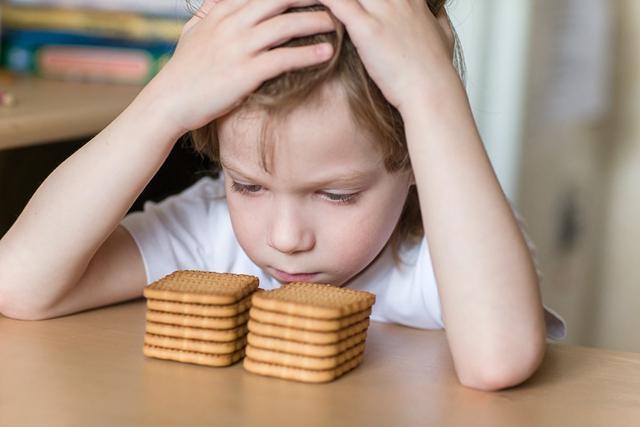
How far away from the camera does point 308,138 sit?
0.92m

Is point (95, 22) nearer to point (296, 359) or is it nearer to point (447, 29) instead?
point (447, 29)

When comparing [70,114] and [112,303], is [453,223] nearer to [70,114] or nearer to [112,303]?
[112,303]

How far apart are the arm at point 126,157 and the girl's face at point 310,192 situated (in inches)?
1.6

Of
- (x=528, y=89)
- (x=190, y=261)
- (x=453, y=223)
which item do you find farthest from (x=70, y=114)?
(x=528, y=89)

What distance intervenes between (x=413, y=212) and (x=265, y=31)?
0.32m

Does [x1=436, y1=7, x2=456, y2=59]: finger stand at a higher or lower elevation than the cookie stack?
higher

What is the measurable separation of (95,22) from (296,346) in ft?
3.54

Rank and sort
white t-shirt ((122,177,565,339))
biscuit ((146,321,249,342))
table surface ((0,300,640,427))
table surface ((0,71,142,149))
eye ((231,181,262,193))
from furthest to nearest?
table surface ((0,71,142,149)) → white t-shirt ((122,177,565,339)) → eye ((231,181,262,193)) → biscuit ((146,321,249,342)) → table surface ((0,300,640,427))

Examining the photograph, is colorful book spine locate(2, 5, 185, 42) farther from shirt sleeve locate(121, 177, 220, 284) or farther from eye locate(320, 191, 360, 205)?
eye locate(320, 191, 360, 205)

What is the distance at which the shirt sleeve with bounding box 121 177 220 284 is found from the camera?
113 centimetres

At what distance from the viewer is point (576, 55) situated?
7.02ft

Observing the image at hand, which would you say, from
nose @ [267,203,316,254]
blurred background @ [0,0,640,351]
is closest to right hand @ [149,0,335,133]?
nose @ [267,203,316,254]

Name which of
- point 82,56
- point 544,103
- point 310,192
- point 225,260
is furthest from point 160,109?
point 544,103

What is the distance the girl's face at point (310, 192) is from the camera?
0.92 m
